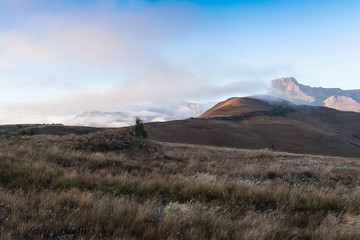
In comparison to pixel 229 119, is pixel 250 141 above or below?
below

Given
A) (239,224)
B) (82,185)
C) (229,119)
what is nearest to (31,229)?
(82,185)

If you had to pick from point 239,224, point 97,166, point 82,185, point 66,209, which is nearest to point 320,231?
point 239,224

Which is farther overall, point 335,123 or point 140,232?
point 335,123

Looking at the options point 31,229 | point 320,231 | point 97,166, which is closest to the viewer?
point 31,229

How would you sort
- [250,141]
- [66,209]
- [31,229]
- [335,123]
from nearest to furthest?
[31,229]
[66,209]
[250,141]
[335,123]

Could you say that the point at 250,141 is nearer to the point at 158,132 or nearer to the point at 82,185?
the point at 158,132

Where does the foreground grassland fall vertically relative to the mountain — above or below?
above

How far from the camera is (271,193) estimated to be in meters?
4.75

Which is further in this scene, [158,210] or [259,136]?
[259,136]

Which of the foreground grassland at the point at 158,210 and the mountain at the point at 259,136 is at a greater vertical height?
the foreground grassland at the point at 158,210

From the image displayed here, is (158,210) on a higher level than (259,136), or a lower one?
higher

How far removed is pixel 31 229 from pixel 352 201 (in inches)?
254

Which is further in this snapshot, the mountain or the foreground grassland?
the mountain

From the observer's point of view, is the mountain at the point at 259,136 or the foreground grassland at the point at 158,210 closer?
the foreground grassland at the point at 158,210
